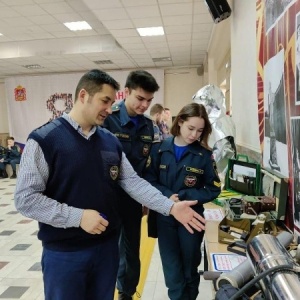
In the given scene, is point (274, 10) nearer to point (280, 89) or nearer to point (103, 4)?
point (280, 89)

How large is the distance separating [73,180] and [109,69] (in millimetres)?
8969

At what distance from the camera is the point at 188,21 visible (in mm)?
5312

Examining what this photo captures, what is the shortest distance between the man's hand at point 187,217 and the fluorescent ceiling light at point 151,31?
194 inches

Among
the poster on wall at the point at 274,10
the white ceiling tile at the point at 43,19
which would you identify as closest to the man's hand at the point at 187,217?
the poster on wall at the point at 274,10

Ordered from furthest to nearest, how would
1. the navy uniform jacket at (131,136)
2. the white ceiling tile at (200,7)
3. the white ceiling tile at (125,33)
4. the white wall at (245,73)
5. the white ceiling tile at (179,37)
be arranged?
the white ceiling tile at (179,37), the white ceiling tile at (125,33), the white ceiling tile at (200,7), the white wall at (245,73), the navy uniform jacket at (131,136)

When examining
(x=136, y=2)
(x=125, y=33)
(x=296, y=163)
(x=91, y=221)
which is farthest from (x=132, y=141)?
(x=125, y=33)

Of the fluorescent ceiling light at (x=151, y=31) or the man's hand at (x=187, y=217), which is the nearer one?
the man's hand at (x=187, y=217)

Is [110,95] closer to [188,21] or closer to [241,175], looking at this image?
[241,175]

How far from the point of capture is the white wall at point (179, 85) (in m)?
10.0

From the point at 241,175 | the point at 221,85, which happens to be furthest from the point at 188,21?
the point at 241,175

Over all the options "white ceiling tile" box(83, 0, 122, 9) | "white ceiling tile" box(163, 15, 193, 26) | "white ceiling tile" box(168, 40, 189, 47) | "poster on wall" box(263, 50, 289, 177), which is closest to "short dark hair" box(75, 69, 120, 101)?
"poster on wall" box(263, 50, 289, 177)

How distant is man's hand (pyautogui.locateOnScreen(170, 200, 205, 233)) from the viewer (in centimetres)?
140

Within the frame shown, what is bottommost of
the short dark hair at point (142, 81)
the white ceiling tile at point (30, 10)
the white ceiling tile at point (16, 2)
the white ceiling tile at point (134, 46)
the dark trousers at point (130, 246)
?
the dark trousers at point (130, 246)

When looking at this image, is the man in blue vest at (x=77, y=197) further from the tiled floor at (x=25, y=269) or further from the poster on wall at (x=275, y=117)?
the tiled floor at (x=25, y=269)
